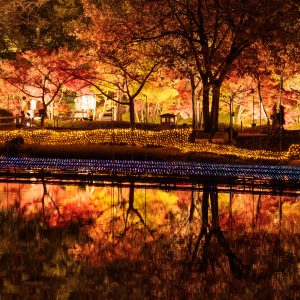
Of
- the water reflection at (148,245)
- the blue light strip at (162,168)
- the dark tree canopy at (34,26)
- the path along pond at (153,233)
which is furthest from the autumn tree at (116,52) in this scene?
the water reflection at (148,245)

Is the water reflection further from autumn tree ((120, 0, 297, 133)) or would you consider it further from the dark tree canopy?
the dark tree canopy

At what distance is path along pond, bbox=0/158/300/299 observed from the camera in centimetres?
895

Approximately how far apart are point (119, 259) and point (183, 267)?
0.95m

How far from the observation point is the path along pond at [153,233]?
8953 millimetres

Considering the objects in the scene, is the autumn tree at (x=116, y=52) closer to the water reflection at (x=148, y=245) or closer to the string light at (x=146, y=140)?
the string light at (x=146, y=140)

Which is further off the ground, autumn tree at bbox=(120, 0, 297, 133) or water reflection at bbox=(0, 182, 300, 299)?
autumn tree at bbox=(120, 0, 297, 133)

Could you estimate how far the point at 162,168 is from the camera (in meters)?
21.2

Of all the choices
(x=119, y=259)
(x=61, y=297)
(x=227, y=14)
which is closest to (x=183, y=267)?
(x=119, y=259)

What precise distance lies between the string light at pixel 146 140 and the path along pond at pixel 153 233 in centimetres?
321

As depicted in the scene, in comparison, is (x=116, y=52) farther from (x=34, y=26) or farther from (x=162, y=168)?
(x=34, y=26)

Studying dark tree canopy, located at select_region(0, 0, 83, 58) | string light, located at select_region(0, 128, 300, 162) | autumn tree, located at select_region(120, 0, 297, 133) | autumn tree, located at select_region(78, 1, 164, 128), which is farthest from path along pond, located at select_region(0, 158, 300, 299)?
dark tree canopy, located at select_region(0, 0, 83, 58)

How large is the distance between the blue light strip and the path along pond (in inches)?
2.0

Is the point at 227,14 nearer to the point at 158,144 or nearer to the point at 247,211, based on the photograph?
the point at 158,144

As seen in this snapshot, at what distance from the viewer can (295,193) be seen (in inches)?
701
